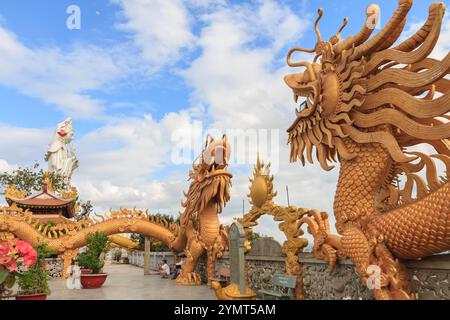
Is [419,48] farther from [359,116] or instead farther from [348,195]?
[348,195]

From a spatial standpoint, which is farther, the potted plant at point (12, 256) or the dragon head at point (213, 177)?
the dragon head at point (213, 177)

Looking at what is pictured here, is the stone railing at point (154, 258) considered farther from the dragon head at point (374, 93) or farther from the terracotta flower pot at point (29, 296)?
the dragon head at point (374, 93)

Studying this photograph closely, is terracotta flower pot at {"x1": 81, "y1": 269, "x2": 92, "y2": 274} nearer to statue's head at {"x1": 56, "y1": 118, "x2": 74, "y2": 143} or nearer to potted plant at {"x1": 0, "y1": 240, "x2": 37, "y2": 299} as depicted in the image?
potted plant at {"x1": 0, "y1": 240, "x2": 37, "y2": 299}

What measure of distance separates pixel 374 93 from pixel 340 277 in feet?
9.32

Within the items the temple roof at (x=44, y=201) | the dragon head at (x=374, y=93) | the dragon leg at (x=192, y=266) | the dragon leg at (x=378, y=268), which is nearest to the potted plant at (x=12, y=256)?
the dragon head at (x=374, y=93)

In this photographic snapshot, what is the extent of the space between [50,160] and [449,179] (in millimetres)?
33001

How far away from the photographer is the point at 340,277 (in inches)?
222

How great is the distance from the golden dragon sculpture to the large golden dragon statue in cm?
442

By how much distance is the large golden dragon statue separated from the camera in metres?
10.5

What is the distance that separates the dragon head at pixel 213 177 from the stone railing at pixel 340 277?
258cm

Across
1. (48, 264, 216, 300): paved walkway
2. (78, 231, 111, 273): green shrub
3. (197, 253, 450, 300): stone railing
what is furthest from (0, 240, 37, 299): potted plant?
(197, 253, 450, 300): stone railing

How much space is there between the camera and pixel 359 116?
18.2 ft

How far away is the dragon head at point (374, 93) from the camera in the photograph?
15.8ft

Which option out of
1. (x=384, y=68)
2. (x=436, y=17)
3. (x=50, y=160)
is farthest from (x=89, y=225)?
(x=50, y=160)
